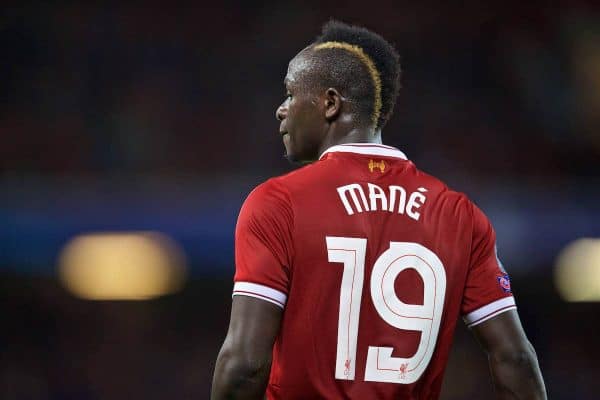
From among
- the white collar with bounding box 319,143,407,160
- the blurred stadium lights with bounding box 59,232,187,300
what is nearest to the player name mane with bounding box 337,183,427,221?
the white collar with bounding box 319,143,407,160

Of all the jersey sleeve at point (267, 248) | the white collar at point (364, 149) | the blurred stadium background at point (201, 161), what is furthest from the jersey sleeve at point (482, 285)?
the blurred stadium background at point (201, 161)

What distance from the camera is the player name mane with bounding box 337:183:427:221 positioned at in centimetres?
219

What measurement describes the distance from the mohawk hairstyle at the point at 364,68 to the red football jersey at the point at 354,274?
185 millimetres

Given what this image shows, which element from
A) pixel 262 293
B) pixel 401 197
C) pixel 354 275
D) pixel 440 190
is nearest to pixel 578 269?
pixel 440 190

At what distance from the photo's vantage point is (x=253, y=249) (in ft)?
7.02

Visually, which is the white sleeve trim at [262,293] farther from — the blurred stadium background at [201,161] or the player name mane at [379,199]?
the blurred stadium background at [201,161]

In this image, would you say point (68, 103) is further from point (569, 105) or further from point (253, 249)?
point (253, 249)

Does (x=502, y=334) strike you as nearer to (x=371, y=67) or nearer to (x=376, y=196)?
(x=376, y=196)

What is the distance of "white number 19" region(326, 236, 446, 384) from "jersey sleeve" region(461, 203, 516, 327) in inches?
4.9

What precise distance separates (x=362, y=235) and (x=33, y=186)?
18.1 ft

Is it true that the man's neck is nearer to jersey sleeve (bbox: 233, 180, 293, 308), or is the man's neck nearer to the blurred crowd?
jersey sleeve (bbox: 233, 180, 293, 308)

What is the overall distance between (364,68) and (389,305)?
2.10ft

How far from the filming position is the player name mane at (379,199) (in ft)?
7.20

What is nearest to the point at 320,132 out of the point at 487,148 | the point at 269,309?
the point at 269,309
